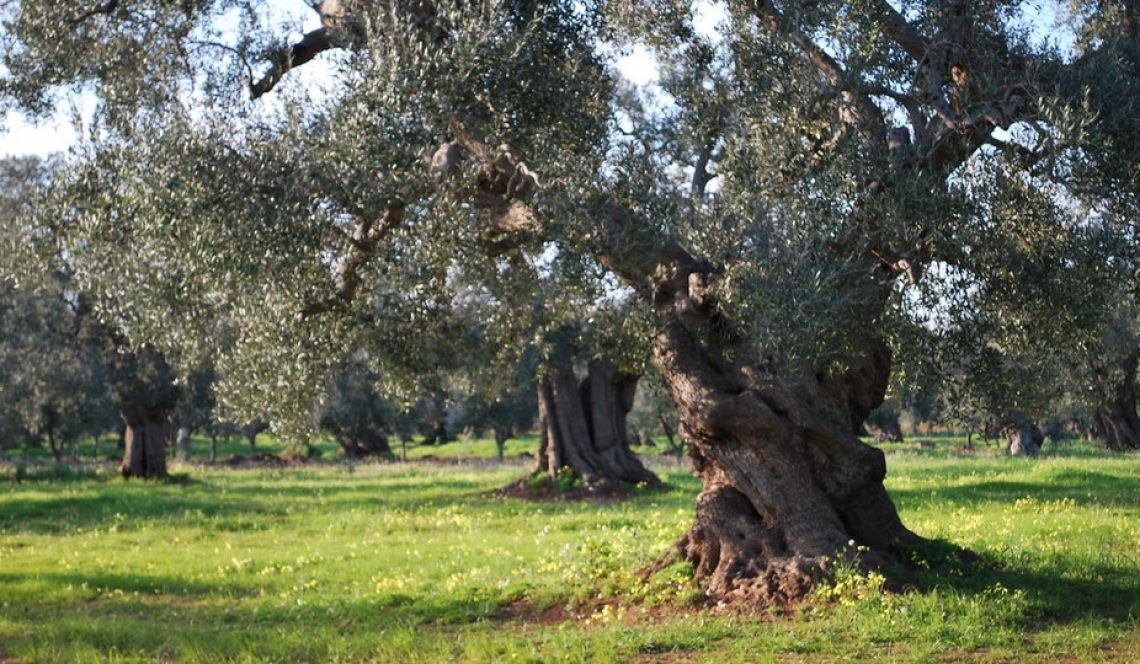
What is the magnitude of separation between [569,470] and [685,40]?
65.0ft

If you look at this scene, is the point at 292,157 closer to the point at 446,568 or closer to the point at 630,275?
the point at 630,275

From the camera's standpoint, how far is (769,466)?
1275cm

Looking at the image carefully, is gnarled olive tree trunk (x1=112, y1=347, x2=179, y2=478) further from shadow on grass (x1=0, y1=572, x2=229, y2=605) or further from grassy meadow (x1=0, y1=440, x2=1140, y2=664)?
shadow on grass (x1=0, y1=572, x2=229, y2=605)

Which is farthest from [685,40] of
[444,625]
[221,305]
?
[444,625]

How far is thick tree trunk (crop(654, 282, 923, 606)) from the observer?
41.0 ft

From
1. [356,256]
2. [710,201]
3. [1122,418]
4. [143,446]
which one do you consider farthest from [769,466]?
[1122,418]

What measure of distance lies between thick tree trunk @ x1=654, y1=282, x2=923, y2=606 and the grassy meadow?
1.77 ft

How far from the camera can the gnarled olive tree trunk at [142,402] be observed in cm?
3897

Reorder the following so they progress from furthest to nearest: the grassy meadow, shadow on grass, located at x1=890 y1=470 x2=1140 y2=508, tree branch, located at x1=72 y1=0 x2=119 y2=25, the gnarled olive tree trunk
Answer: the gnarled olive tree trunk, shadow on grass, located at x1=890 y1=470 x2=1140 y2=508, tree branch, located at x1=72 y1=0 x2=119 y2=25, the grassy meadow

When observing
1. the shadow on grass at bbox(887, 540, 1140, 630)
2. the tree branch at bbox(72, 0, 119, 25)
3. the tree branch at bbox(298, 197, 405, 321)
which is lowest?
the shadow on grass at bbox(887, 540, 1140, 630)

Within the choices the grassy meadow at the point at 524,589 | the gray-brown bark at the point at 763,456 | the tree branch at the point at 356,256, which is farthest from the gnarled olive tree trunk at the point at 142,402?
the gray-brown bark at the point at 763,456

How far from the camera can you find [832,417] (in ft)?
43.1

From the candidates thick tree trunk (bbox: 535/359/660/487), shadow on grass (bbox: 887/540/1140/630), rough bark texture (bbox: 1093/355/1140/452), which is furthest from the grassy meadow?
rough bark texture (bbox: 1093/355/1140/452)

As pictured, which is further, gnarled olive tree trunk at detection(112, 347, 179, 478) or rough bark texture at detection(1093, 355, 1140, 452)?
rough bark texture at detection(1093, 355, 1140, 452)
